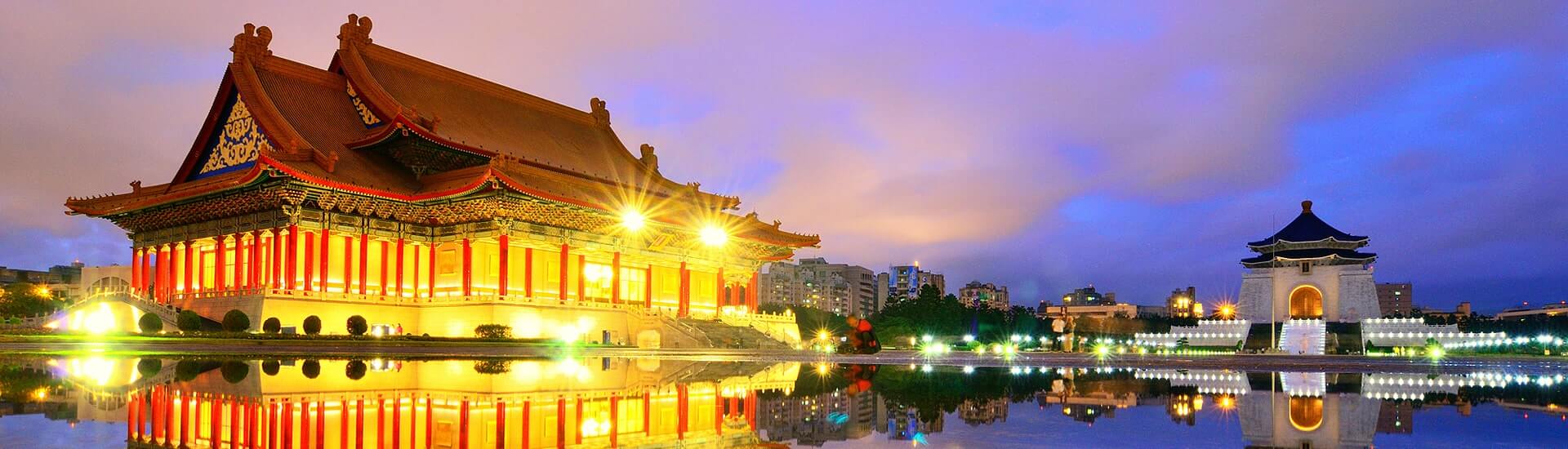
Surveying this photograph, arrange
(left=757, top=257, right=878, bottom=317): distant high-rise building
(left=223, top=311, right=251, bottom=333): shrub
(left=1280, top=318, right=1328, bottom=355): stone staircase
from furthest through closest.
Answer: (left=757, top=257, right=878, bottom=317): distant high-rise building < (left=1280, top=318, right=1328, bottom=355): stone staircase < (left=223, top=311, right=251, bottom=333): shrub

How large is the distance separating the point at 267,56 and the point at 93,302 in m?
13.1

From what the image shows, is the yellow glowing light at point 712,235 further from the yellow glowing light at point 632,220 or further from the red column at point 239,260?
the red column at point 239,260

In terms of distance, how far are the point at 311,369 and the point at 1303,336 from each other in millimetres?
55651

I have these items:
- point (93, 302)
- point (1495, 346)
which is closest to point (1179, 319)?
point (1495, 346)

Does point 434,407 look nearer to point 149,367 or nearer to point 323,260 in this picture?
point 149,367

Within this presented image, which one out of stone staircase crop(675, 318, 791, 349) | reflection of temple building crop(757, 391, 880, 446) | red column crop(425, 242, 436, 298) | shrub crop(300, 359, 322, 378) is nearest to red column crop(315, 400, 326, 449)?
reflection of temple building crop(757, 391, 880, 446)

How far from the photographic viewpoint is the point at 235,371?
15.8 meters

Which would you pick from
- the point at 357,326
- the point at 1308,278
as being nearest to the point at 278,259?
the point at 357,326

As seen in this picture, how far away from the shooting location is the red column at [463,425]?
21.8 feet

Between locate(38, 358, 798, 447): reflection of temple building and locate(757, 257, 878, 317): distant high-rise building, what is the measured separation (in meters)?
147

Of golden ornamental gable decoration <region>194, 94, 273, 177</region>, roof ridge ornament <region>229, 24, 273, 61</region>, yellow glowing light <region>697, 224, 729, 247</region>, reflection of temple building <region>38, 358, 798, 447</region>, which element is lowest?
reflection of temple building <region>38, 358, 798, 447</region>

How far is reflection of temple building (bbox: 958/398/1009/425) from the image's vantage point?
810cm

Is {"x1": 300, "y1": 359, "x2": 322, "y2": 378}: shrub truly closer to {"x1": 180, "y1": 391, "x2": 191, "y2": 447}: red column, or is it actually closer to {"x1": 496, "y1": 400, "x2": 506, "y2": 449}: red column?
{"x1": 180, "y1": 391, "x2": 191, "y2": 447}: red column

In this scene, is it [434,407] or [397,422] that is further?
[434,407]
